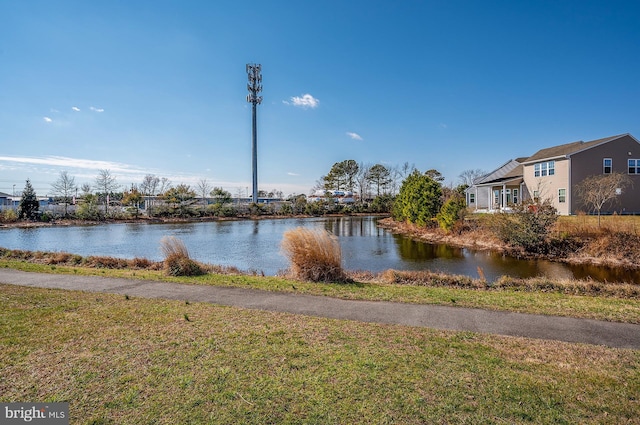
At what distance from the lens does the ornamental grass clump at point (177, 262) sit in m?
10.6

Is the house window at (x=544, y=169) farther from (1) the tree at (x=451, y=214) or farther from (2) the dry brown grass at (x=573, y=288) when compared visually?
(2) the dry brown grass at (x=573, y=288)

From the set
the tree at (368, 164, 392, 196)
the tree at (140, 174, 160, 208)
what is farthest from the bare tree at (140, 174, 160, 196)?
the tree at (368, 164, 392, 196)

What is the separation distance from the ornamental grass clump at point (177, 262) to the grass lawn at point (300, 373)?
4.79 metres

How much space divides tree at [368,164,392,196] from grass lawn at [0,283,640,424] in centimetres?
7684

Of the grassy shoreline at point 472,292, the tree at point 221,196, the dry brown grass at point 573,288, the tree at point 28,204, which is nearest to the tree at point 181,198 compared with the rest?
the tree at point 221,196

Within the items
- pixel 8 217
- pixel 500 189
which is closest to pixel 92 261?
pixel 500 189

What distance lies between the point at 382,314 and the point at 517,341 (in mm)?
2215

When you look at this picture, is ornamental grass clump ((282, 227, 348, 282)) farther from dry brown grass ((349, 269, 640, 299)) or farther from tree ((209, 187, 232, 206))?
tree ((209, 187, 232, 206))

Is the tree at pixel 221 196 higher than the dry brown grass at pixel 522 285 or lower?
higher

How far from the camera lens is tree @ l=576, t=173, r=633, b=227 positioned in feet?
78.8

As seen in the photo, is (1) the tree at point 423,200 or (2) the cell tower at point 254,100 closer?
(1) the tree at point 423,200

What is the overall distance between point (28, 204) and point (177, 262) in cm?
4857

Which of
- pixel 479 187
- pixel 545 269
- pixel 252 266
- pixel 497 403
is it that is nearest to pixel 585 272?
pixel 545 269

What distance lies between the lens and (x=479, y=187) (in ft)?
133
